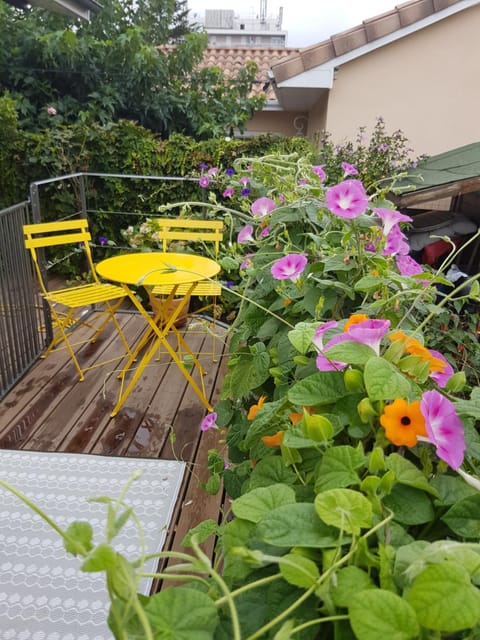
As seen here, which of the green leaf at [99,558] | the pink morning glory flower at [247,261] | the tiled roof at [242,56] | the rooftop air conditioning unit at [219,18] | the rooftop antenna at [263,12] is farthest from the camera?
the rooftop antenna at [263,12]

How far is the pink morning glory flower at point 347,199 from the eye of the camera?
0.94 meters

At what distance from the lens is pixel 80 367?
3.12 meters

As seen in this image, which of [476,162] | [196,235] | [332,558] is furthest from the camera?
[476,162]

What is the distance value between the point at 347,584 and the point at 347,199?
74 cm

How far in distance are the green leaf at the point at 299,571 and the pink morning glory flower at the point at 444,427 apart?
189mm

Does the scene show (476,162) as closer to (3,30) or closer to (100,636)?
(100,636)

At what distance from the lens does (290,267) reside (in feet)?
3.20

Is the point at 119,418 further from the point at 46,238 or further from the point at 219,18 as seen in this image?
the point at 219,18

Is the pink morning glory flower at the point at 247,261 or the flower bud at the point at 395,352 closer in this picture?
the flower bud at the point at 395,352

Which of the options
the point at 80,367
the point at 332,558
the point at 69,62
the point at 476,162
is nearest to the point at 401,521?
the point at 332,558

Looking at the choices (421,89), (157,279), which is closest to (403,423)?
(157,279)

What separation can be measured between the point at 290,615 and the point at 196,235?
10.1 feet

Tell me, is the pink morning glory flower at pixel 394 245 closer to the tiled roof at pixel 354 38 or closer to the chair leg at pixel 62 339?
the chair leg at pixel 62 339

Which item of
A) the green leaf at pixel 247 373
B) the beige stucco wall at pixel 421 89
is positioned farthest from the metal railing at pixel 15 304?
the beige stucco wall at pixel 421 89
